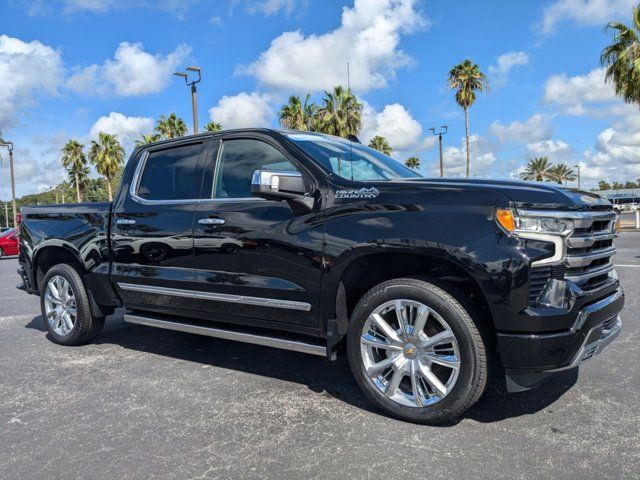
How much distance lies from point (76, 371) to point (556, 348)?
368cm

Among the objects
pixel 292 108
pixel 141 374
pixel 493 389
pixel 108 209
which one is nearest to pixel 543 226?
pixel 493 389

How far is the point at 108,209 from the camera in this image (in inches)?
187

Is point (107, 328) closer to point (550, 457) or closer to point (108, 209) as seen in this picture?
point (108, 209)

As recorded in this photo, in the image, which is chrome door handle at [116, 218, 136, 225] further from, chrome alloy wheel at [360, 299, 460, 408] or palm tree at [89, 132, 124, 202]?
palm tree at [89, 132, 124, 202]

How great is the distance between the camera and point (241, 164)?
13.2 ft

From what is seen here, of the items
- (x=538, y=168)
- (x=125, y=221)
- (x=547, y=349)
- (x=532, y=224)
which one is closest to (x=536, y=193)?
(x=532, y=224)

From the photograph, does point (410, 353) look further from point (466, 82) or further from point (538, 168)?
point (538, 168)

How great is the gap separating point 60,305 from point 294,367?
258 centimetres

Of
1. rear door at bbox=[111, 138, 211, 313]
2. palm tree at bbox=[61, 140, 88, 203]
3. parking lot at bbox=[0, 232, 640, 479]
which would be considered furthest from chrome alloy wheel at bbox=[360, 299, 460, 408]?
palm tree at bbox=[61, 140, 88, 203]

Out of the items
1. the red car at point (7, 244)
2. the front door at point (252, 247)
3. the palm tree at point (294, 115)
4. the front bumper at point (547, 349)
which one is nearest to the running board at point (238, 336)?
the front door at point (252, 247)

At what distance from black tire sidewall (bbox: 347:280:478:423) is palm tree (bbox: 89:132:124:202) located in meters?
41.4

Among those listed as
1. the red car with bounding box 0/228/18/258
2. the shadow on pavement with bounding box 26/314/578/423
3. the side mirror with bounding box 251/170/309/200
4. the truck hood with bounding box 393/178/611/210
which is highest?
the side mirror with bounding box 251/170/309/200

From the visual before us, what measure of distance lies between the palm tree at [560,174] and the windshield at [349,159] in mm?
88112

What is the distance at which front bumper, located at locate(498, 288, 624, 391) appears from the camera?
270cm
